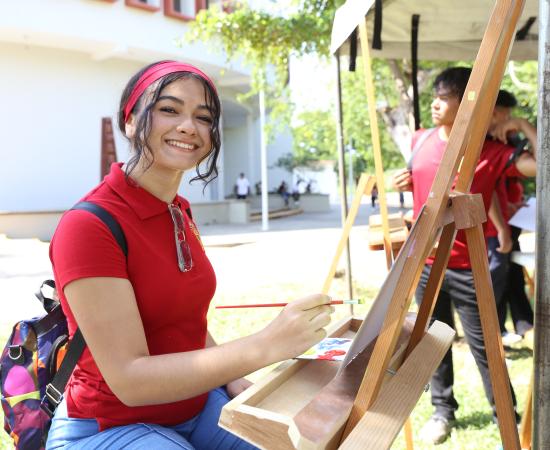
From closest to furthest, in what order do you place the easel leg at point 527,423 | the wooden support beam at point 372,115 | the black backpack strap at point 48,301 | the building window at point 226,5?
the black backpack strap at point 48,301 < the easel leg at point 527,423 < the wooden support beam at point 372,115 < the building window at point 226,5

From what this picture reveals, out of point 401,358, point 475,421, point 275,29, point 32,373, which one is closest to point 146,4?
point 275,29

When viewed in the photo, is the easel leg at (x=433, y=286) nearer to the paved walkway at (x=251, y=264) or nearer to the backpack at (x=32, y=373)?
the backpack at (x=32, y=373)

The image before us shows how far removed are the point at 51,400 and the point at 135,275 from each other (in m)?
0.45

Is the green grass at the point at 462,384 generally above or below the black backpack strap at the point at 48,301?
below

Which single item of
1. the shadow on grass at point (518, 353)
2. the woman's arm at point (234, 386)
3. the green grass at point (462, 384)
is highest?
the woman's arm at point (234, 386)

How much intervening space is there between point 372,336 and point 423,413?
2.18 meters

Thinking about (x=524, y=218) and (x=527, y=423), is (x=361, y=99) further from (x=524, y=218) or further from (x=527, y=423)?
(x=527, y=423)

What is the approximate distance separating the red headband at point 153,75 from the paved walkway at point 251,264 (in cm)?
375

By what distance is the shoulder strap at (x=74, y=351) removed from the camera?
120 cm

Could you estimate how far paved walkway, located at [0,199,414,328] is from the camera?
6562mm

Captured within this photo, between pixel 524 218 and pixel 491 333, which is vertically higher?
pixel 524 218

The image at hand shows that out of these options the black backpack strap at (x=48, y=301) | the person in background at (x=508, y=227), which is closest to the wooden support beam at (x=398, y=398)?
the black backpack strap at (x=48, y=301)

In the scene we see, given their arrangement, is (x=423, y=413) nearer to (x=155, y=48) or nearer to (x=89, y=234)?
(x=89, y=234)

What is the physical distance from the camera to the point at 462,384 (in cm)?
352
